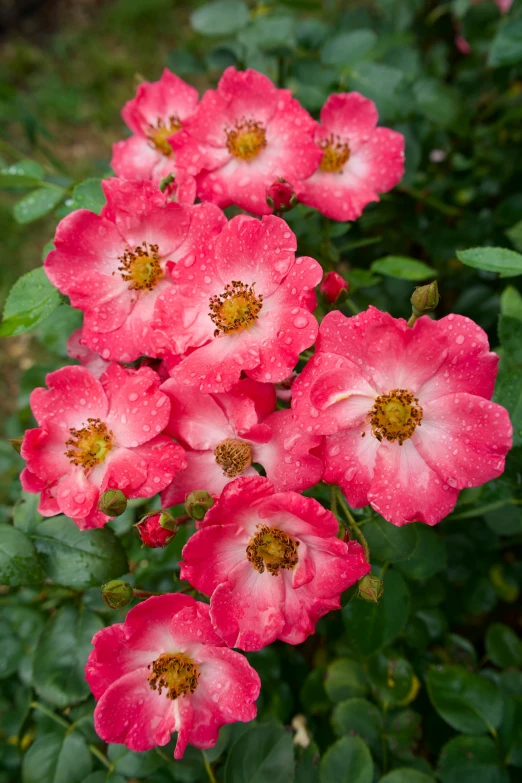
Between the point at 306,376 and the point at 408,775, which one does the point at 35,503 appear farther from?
the point at 408,775

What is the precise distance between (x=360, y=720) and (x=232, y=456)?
91 cm

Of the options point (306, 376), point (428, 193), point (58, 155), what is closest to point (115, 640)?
point (306, 376)

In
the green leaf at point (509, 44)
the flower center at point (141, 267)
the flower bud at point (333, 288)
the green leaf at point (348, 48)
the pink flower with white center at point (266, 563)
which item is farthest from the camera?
the green leaf at point (348, 48)

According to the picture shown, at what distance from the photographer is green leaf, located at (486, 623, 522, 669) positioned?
1.91 meters

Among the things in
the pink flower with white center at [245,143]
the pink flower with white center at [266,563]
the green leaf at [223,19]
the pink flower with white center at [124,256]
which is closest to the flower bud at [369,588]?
the pink flower with white center at [266,563]

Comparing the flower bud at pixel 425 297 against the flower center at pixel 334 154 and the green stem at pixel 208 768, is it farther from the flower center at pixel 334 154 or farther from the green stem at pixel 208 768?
the green stem at pixel 208 768

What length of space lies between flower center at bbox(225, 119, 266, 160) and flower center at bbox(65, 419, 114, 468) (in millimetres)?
726

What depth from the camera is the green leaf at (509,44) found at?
70.6 inches

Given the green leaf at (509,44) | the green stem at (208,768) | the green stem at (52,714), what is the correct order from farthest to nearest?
the green leaf at (509,44), the green stem at (52,714), the green stem at (208,768)

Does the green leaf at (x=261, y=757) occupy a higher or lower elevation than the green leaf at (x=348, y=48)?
lower

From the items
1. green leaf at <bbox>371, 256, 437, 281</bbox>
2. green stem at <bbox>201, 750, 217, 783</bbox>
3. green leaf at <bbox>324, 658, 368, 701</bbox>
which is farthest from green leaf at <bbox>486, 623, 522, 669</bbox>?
→ green leaf at <bbox>371, 256, 437, 281</bbox>

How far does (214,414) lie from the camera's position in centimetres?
132

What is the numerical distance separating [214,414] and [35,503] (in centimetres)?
60

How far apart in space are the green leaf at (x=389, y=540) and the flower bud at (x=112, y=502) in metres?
0.55
